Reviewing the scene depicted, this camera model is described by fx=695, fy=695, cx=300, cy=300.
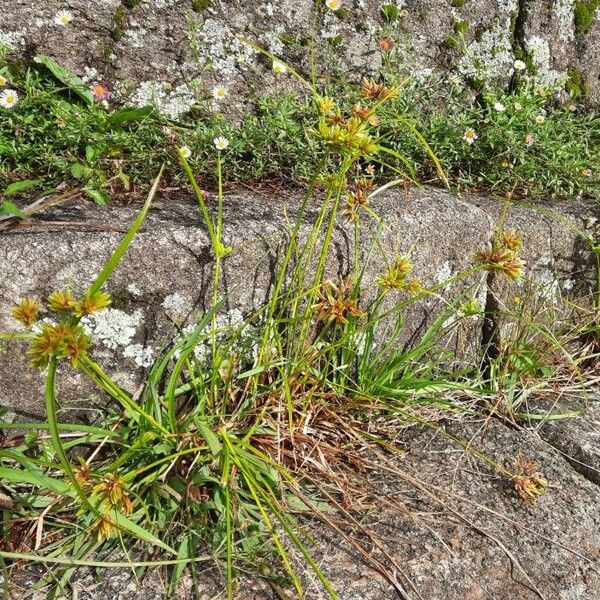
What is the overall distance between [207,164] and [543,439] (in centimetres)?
137

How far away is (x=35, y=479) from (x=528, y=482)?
3.98 feet

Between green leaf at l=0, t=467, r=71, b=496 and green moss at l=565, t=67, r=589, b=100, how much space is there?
2442mm

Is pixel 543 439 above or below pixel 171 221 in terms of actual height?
below

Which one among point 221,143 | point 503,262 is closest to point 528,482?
point 503,262

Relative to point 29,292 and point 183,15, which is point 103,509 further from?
point 183,15

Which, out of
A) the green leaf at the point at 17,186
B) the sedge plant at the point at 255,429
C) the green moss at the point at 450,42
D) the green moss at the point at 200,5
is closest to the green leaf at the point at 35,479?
Result: the sedge plant at the point at 255,429

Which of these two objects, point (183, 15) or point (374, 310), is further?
point (183, 15)

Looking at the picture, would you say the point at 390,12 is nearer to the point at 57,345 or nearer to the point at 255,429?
the point at 255,429

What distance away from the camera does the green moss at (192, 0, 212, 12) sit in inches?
93.4

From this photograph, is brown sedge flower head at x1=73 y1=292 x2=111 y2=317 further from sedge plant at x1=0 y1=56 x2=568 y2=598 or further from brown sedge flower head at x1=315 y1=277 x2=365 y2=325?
brown sedge flower head at x1=315 y1=277 x2=365 y2=325

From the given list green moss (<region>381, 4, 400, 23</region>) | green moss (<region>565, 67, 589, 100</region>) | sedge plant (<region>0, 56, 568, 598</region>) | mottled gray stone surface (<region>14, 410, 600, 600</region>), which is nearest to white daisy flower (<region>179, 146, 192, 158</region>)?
sedge plant (<region>0, 56, 568, 598</region>)

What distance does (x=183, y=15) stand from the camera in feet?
7.79

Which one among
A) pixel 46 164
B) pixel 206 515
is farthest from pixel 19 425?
pixel 46 164

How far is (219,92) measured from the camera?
2434 millimetres
